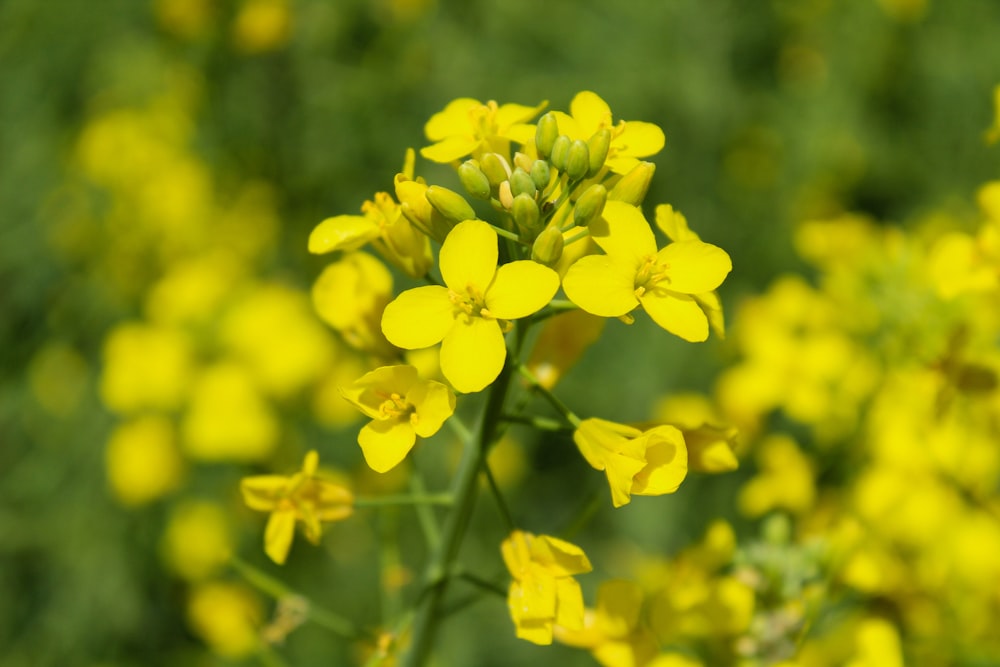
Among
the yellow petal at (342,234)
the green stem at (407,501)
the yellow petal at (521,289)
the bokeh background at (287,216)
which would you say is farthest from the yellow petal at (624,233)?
the bokeh background at (287,216)

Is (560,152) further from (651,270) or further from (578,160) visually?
(651,270)

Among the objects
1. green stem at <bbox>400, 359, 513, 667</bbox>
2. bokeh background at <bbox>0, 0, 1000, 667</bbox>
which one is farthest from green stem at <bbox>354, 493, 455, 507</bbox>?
bokeh background at <bbox>0, 0, 1000, 667</bbox>

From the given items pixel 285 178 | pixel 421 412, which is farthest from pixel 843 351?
pixel 285 178

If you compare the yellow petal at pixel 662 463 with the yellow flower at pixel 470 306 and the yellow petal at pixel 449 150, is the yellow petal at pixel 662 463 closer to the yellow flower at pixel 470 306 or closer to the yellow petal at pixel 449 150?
the yellow flower at pixel 470 306

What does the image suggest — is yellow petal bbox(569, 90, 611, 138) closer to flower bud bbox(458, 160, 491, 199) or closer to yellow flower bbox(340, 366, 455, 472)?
flower bud bbox(458, 160, 491, 199)

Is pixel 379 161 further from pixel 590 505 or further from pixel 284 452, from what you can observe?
pixel 590 505

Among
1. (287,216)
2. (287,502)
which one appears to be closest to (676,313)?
(287,502)
